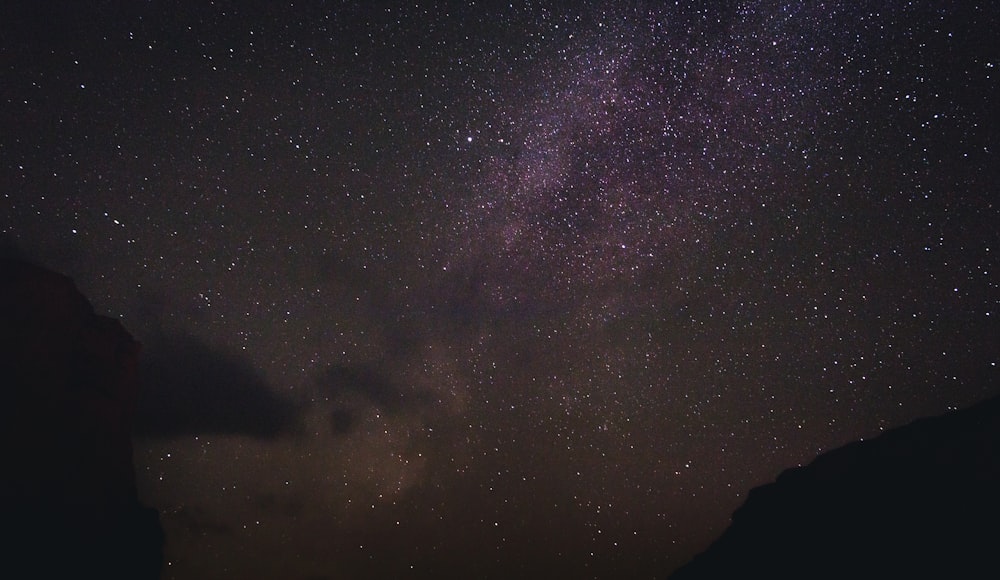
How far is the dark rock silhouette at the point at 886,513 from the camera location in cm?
2352

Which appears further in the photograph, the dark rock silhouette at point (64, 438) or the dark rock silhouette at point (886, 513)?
the dark rock silhouette at point (64, 438)

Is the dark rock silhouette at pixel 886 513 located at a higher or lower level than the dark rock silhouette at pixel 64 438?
lower

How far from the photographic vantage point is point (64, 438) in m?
27.2

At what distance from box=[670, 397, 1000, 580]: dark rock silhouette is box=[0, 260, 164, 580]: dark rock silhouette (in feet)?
92.5

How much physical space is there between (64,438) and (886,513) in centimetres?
3260

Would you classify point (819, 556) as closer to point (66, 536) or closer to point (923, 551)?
point (923, 551)

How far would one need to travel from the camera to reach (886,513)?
27312 millimetres

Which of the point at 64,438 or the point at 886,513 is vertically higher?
the point at 64,438

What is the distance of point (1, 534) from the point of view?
23656mm

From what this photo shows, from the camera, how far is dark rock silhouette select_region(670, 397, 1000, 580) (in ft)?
77.2

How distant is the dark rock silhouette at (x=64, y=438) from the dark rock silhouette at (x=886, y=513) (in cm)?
2820

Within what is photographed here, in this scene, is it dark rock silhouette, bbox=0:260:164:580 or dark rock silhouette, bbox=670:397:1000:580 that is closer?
dark rock silhouette, bbox=670:397:1000:580

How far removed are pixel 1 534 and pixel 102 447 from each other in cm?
542

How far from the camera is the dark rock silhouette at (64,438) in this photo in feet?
82.8
